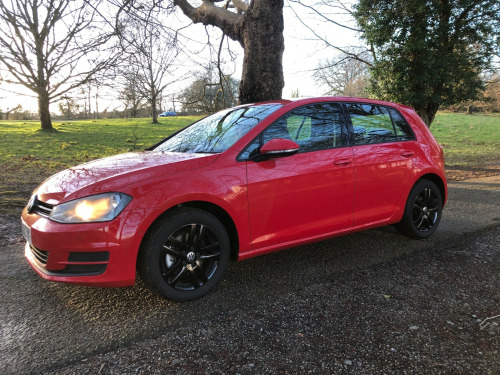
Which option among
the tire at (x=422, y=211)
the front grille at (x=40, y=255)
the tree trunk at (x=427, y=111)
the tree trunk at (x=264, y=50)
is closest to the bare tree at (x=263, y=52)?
the tree trunk at (x=264, y=50)

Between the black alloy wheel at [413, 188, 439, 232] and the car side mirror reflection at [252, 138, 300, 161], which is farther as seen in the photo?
the black alloy wheel at [413, 188, 439, 232]

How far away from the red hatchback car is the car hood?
1 cm

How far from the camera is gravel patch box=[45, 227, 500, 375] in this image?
2156mm

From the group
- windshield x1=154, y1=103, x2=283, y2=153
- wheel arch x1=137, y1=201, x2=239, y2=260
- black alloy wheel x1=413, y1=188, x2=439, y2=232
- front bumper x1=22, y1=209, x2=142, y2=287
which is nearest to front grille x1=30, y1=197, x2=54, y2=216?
front bumper x1=22, y1=209, x2=142, y2=287

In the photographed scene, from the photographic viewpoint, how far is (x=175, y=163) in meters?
2.97

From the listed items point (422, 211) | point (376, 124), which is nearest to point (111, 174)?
point (376, 124)

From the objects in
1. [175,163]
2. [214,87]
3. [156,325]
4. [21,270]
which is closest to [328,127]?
[175,163]

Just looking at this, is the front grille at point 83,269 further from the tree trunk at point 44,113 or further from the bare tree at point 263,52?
the tree trunk at point 44,113

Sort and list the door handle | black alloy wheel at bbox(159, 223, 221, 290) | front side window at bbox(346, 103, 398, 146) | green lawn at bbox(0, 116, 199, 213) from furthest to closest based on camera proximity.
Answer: green lawn at bbox(0, 116, 199, 213)
front side window at bbox(346, 103, 398, 146)
the door handle
black alloy wheel at bbox(159, 223, 221, 290)

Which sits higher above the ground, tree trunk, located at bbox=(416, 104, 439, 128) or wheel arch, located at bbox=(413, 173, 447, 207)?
tree trunk, located at bbox=(416, 104, 439, 128)

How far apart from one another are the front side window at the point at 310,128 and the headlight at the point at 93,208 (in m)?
1.20

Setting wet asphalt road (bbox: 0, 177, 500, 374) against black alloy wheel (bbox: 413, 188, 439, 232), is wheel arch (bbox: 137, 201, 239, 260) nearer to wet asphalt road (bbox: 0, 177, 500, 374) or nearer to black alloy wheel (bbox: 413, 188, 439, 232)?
wet asphalt road (bbox: 0, 177, 500, 374)

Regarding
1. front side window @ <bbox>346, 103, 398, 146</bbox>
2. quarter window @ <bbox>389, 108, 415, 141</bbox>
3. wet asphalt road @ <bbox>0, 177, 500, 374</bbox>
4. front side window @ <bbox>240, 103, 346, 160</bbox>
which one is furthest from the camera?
quarter window @ <bbox>389, 108, 415, 141</bbox>

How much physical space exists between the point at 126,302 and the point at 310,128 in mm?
2331
